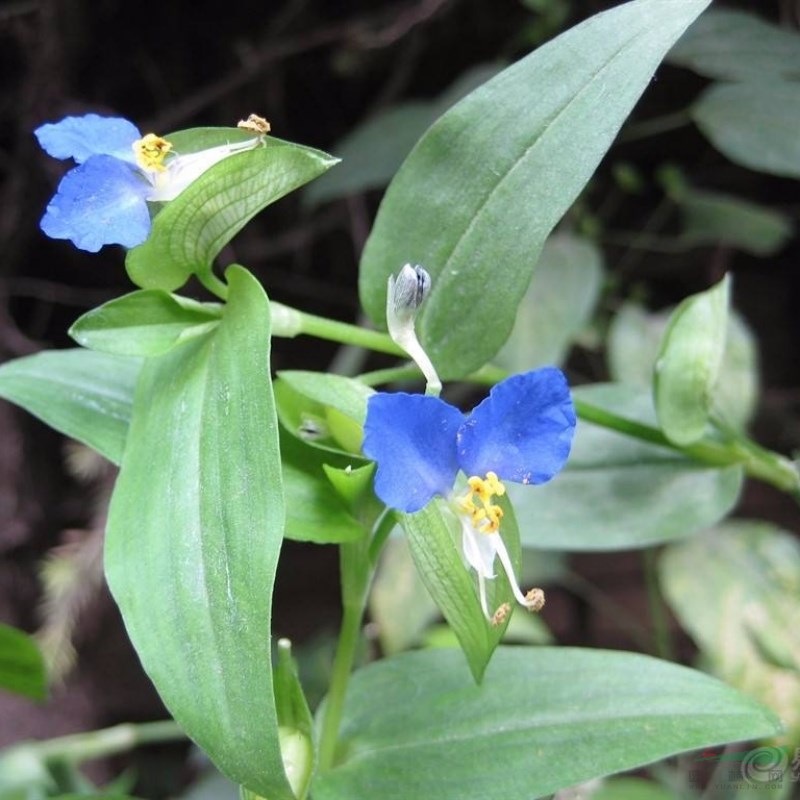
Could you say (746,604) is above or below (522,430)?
below

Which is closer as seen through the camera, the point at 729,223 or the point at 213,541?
the point at 213,541

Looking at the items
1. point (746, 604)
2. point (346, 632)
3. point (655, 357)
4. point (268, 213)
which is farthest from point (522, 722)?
point (268, 213)

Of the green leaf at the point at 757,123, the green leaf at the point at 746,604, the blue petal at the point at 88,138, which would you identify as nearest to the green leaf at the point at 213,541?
the blue petal at the point at 88,138

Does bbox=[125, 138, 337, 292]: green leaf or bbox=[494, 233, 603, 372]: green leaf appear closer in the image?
bbox=[125, 138, 337, 292]: green leaf

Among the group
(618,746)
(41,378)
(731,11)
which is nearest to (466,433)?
(618,746)

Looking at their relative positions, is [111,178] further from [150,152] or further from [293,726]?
[293,726]

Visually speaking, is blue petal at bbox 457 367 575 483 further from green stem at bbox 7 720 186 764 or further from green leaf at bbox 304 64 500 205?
green leaf at bbox 304 64 500 205

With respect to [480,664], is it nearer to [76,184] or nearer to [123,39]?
[76,184]

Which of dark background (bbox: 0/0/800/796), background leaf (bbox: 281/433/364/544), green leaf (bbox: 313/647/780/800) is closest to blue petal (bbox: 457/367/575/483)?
background leaf (bbox: 281/433/364/544)
